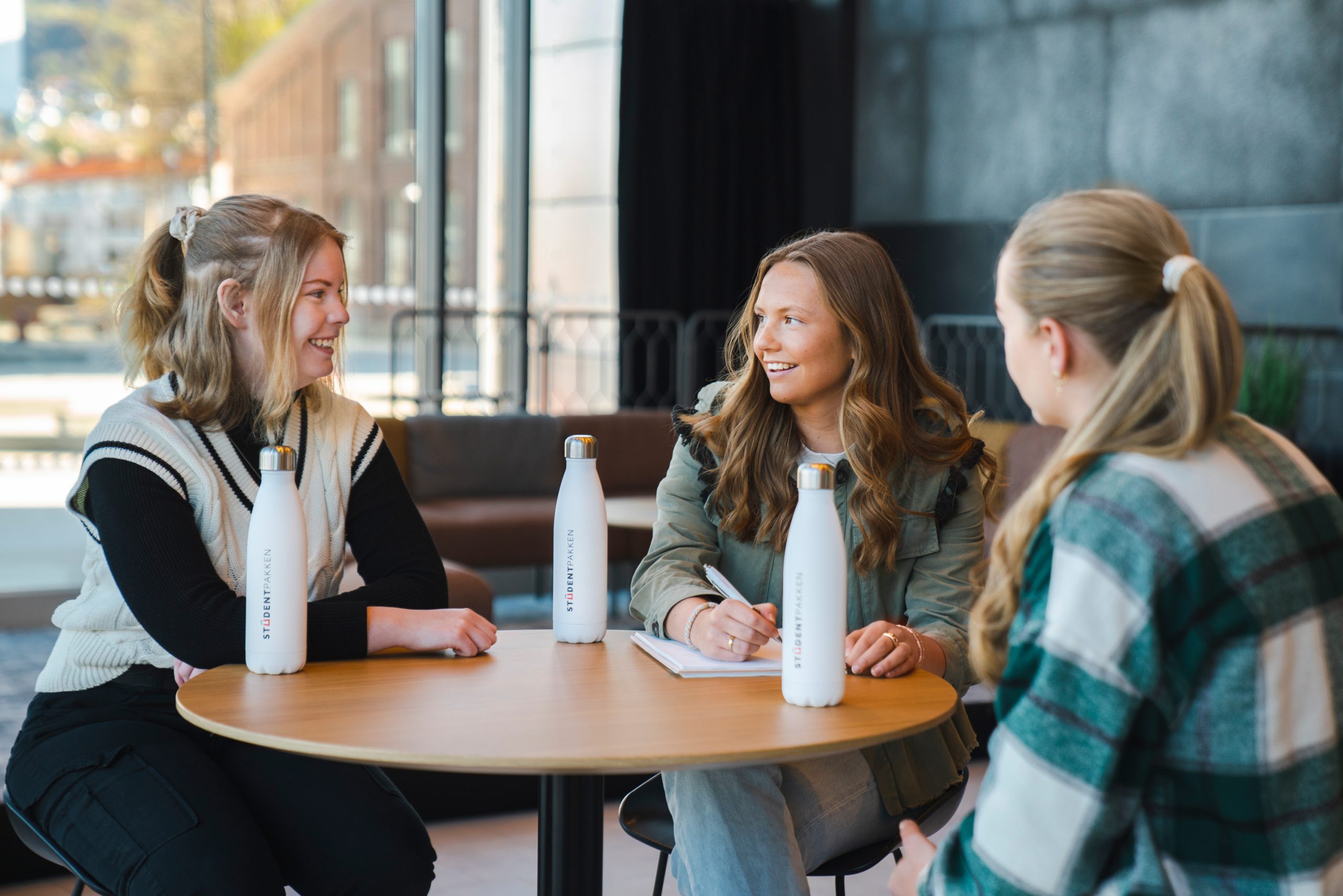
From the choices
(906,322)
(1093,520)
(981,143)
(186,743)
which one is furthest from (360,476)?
(981,143)

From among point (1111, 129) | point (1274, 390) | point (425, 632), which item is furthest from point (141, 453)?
point (1111, 129)

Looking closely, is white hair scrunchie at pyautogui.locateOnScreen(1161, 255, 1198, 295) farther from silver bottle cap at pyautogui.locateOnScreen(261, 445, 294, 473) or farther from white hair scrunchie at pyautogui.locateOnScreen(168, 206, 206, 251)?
white hair scrunchie at pyautogui.locateOnScreen(168, 206, 206, 251)

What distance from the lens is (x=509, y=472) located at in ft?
16.9

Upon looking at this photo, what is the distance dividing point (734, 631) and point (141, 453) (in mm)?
752

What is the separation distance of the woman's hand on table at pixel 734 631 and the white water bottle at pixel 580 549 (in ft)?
0.47

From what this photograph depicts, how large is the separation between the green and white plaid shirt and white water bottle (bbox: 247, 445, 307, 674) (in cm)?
80

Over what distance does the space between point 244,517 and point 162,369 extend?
29cm

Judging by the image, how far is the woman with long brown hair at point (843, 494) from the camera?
5.62ft

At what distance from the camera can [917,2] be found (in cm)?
620

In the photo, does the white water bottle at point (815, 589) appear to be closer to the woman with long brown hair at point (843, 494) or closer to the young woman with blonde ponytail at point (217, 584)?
the woman with long brown hair at point (843, 494)

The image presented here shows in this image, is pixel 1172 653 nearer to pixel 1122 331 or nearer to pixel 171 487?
pixel 1122 331

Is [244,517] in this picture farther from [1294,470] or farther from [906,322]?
[1294,470]

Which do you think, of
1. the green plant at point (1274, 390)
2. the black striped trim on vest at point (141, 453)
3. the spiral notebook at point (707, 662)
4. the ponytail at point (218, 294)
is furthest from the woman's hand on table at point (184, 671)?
the green plant at point (1274, 390)

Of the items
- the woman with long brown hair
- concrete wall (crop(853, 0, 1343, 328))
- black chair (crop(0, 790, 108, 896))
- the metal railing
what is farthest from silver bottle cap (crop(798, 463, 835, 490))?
the metal railing
